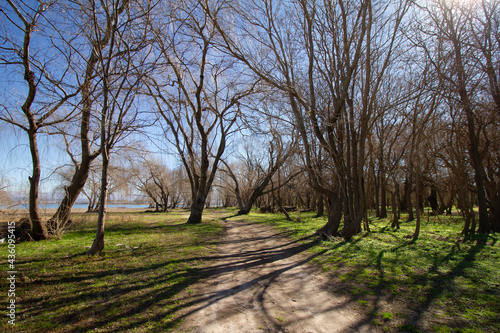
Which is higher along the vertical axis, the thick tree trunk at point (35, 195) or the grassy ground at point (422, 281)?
the thick tree trunk at point (35, 195)

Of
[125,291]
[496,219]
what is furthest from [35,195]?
[496,219]

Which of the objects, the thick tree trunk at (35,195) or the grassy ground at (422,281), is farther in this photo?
the thick tree trunk at (35,195)

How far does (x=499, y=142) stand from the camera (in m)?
10.5

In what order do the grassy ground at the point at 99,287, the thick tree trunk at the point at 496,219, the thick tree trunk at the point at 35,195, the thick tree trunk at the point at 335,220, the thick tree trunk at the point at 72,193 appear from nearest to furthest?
the grassy ground at the point at 99,287
the thick tree trunk at the point at 35,195
the thick tree trunk at the point at 72,193
the thick tree trunk at the point at 335,220
the thick tree trunk at the point at 496,219

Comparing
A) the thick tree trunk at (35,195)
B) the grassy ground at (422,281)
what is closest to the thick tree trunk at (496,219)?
the grassy ground at (422,281)

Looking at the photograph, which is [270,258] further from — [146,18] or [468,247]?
[146,18]

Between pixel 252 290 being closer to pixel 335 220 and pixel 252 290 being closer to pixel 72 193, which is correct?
pixel 335 220

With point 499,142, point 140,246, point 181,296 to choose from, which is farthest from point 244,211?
point 181,296

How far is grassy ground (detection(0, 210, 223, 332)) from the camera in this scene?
2670 mm

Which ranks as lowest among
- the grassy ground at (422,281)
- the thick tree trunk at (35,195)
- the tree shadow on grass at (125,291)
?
the grassy ground at (422,281)

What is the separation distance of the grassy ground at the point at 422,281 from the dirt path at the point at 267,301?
Result: 349 mm

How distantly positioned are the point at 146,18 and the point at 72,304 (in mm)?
5835

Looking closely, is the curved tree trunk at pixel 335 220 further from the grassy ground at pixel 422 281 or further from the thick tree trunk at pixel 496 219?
the thick tree trunk at pixel 496 219

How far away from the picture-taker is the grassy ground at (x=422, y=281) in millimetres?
2816
